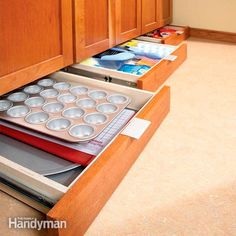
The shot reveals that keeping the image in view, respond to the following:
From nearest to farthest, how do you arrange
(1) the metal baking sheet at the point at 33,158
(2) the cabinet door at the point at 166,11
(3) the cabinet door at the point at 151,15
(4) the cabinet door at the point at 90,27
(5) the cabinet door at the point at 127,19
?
(1) the metal baking sheet at the point at 33,158
(4) the cabinet door at the point at 90,27
(5) the cabinet door at the point at 127,19
(3) the cabinet door at the point at 151,15
(2) the cabinet door at the point at 166,11

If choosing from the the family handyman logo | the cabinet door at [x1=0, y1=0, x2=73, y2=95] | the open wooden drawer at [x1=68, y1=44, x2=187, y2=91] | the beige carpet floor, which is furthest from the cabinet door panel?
the the family handyman logo

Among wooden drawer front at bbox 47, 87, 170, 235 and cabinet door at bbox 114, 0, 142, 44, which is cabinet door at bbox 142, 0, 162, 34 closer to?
cabinet door at bbox 114, 0, 142, 44

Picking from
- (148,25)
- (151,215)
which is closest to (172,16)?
(148,25)

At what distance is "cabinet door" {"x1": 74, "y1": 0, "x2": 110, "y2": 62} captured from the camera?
1053mm

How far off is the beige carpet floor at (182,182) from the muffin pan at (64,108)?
0.15 m

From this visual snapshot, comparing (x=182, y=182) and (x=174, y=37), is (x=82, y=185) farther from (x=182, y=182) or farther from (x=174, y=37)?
(x=174, y=37)

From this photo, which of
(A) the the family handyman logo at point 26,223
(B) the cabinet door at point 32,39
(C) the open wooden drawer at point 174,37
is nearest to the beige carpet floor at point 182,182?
(A) the the family handyman logo at point 26,223

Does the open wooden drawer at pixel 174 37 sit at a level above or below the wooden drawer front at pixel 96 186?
above

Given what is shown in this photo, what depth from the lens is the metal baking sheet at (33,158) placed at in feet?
2.35

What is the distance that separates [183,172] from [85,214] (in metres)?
0.28

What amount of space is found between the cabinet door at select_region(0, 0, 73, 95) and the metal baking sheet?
0.47 feet

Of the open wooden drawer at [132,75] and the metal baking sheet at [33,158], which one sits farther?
the open wooden drawer at [132,75]

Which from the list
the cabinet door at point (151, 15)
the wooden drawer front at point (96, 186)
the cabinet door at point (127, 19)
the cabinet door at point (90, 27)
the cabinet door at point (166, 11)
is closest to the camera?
the wooden drawer front at point (96, 186)

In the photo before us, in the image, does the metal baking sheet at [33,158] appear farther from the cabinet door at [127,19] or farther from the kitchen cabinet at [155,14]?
the kitchen cabinet at [155,14]
